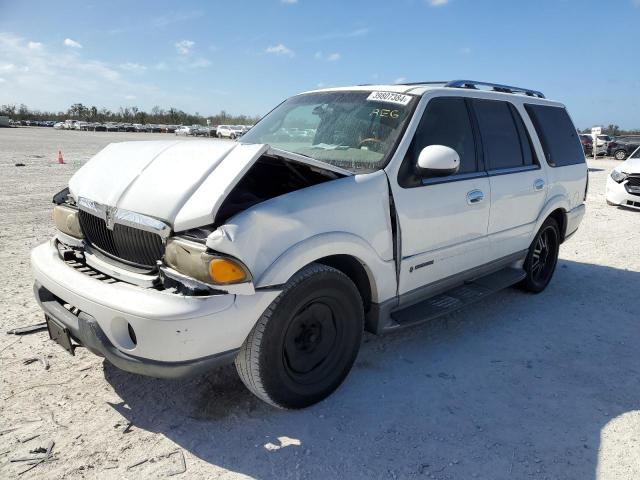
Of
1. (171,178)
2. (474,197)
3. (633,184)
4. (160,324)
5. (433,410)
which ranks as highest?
(171,178)

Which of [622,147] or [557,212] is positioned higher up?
[622,147]

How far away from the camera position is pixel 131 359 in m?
2.26

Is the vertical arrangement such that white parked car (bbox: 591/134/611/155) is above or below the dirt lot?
above

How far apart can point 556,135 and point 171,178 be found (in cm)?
407

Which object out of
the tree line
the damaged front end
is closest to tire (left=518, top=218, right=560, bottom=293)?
the damaged front end

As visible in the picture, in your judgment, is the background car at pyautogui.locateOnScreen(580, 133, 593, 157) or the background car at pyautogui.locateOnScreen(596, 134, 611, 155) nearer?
the background car at pyautogui.locateOnScreen(580, 133, 593, 157)

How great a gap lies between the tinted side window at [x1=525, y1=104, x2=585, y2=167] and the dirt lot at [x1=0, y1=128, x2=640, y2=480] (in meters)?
1.71

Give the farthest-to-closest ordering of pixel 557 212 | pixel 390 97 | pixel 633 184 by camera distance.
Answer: pixel 633 184, pixel 557 212, pixel 390 97

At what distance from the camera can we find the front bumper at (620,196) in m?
9.87

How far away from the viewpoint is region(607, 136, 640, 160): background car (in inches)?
1102

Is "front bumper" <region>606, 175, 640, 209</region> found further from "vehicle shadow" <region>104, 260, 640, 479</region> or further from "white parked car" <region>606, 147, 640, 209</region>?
"vehicle shadow" <region>104, 260, 640, 479</region>

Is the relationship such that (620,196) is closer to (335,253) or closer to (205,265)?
(335,253)

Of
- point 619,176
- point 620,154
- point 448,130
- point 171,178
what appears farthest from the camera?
point 620,154

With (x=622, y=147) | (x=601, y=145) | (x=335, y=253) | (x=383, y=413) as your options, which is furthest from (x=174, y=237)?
(x=601, y=145)
